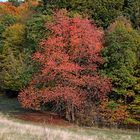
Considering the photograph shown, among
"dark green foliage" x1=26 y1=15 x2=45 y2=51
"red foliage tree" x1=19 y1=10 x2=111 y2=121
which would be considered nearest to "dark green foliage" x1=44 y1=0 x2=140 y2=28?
"dark green foliage" x1=26 y1=15 x2=45 y2=51

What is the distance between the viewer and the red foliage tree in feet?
149

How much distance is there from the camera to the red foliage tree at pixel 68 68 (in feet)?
149

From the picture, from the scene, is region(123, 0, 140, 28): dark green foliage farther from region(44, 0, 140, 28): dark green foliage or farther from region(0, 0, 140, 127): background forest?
region(0, 0, 140, 127): background forest

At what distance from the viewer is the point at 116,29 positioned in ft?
162

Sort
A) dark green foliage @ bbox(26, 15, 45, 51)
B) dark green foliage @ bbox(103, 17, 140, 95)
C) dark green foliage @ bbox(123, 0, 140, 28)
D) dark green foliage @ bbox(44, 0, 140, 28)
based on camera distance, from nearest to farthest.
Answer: dark green foliage @ bbox(103, 17, 140, 95), dark green foliage @ bbox(26, 15, 45, 51), dark green foliage @ bbox(123, 0, 140, 28), dark green foliage @ bbox(44, 0, 140, 28)

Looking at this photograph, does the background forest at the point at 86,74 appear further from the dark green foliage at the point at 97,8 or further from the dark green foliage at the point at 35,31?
the dark green foliage at the point at 97,8

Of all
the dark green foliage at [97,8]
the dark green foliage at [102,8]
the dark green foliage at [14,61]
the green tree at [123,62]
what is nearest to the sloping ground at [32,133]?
the green tree at [123,62]

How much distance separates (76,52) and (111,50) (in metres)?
4.25

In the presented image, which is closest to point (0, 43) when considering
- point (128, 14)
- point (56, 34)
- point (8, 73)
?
point (8, 73)

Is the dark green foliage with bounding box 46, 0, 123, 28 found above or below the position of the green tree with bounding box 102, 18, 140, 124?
above

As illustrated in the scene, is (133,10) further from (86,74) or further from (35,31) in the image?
(86,74)

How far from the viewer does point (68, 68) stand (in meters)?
45.2

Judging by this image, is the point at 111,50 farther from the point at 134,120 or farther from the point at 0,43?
the point at 0,43

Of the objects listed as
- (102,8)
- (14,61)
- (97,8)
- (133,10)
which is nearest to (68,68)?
(14,61)
